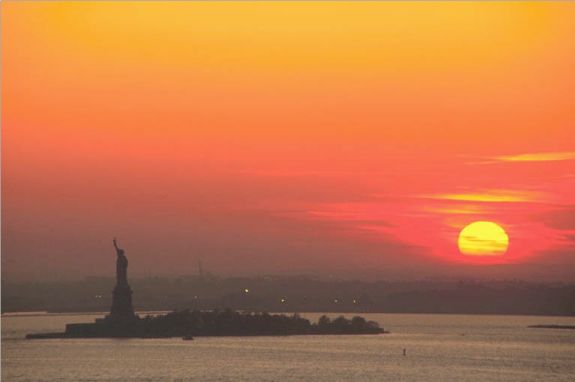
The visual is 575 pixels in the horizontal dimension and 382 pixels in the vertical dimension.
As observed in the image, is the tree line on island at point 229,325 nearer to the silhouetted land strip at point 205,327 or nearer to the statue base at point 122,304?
the silhouetted land strip at point 205,327

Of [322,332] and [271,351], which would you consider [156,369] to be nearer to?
[271,351]

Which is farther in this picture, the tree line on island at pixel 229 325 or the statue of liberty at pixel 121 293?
the tree line on island at pixel 229 325

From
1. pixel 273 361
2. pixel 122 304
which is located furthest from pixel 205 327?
pixel 273 361

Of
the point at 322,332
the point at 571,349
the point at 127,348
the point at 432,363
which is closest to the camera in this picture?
the point at 432,363

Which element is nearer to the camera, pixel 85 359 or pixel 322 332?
pixel 85 359

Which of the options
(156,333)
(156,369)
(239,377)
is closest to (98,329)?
(156,333)

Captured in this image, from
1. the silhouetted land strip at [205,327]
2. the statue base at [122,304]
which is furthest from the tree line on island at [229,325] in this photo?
the statue base at [122,304]

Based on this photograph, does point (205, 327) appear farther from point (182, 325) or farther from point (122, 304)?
point (122, 304)
